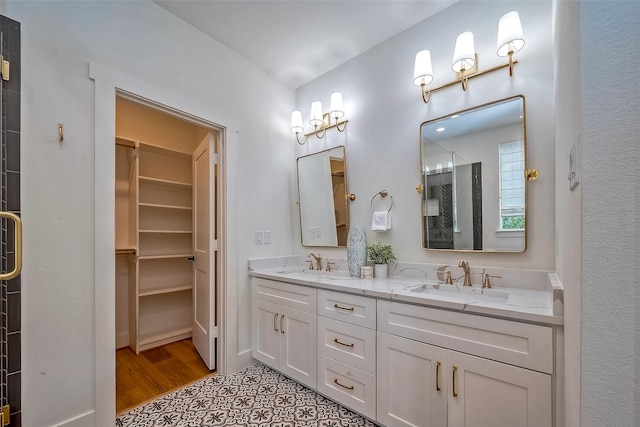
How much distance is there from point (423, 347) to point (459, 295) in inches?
15.6

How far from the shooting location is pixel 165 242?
3176 millimetres

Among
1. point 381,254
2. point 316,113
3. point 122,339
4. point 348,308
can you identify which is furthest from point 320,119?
point 122,339

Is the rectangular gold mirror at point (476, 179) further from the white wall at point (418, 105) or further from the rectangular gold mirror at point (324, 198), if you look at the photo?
the rectangular gold mirror at point (324, 198)

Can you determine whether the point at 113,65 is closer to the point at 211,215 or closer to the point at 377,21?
the point at 211,215

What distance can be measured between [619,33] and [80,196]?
2.24 meters

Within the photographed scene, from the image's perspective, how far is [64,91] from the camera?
5.14 feet

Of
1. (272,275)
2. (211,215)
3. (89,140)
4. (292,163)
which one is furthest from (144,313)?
(292,163)

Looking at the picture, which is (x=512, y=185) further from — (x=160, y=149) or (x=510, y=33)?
(x=160, y=149)

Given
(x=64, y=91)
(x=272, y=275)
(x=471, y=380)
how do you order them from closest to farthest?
(x=471, y=380) → (x=64, y=91) → (x=272, y=275)

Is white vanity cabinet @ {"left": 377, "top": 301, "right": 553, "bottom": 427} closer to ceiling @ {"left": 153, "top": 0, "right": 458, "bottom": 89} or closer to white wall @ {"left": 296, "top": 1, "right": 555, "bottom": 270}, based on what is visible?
white wall @ {"left": 296, "top": 1, "right": 555, "bottom": 270}

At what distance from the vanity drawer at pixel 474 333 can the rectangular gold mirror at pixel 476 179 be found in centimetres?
62

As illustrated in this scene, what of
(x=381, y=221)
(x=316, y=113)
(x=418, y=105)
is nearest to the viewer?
(x=418, y=105)

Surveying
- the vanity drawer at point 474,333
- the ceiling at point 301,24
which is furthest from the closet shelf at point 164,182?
the vanity drawer at point 474,333

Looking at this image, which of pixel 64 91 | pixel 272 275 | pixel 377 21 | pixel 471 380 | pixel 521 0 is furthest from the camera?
pixel 272 275
